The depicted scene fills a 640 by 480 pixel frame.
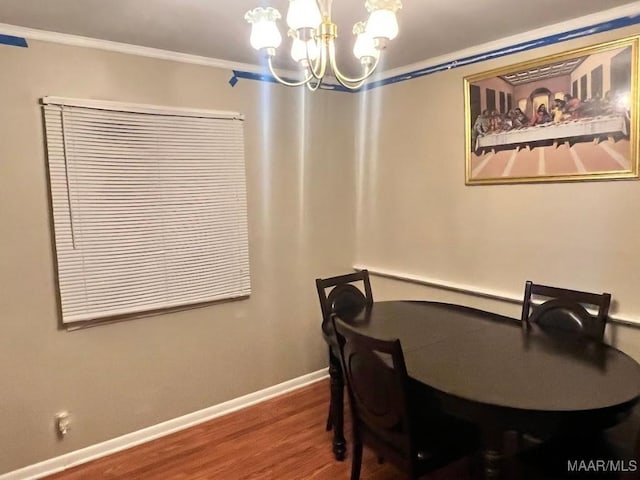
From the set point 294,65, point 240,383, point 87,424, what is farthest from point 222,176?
point 87,424

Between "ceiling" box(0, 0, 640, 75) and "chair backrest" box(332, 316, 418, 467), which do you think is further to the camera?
"ceiling" box(0, 0, 640, 75)

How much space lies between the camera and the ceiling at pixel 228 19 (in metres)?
2.12

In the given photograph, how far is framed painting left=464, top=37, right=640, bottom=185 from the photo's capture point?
89.1 inches

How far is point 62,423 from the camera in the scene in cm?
259

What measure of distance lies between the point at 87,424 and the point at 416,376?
1945mm

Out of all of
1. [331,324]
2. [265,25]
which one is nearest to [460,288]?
[331,324]

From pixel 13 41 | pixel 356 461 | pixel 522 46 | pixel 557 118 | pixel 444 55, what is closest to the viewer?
pixel 356 461

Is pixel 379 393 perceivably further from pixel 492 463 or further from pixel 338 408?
pixel 338 408

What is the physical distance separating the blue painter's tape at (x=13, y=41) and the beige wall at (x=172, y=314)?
28 millimetres

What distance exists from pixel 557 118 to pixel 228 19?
69.2 inches

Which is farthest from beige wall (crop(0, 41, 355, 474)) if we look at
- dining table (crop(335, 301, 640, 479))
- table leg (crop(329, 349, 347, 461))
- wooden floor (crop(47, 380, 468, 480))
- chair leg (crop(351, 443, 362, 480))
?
chair leg (crop(351, 443, 362, 480))

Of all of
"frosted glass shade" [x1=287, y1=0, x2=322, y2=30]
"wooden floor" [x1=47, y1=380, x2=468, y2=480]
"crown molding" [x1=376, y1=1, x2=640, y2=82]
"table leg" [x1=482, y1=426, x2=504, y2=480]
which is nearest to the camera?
"frosted glass shade" [x1=287, y1=0, x2=322, y2=30]

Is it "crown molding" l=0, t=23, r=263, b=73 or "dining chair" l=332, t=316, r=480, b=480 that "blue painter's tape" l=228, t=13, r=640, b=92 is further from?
"dining chair" l=332, t=316, r=480, b=480

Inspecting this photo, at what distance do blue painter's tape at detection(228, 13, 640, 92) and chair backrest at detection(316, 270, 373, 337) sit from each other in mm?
1405
